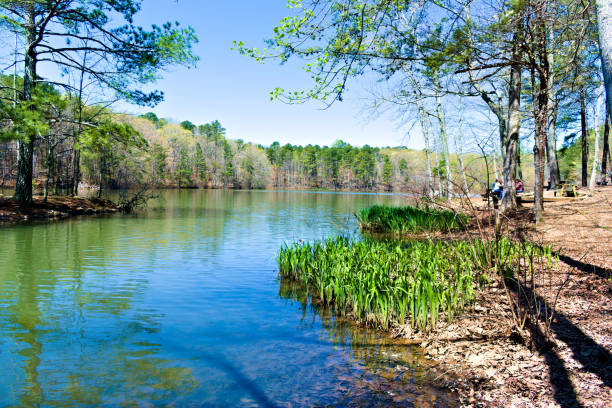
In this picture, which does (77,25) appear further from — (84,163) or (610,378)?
(84,163)

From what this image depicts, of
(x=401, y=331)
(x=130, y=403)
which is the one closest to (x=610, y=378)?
(x=401, y=331)

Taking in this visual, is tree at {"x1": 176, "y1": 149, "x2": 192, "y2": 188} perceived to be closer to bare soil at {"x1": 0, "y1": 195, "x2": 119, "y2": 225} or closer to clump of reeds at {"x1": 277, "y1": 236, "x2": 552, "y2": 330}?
bare soil at {"x1": 0, "y1": 195, "x2": 119, "y2": 225}

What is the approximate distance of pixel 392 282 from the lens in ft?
17.4

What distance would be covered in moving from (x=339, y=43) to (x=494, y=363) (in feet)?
14.5

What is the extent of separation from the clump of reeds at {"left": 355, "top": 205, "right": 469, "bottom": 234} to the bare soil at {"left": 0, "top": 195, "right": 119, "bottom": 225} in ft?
45.7

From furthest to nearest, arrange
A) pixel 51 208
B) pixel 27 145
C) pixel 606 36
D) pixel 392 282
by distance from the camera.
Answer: pixel 51 208 < pixel 27 145 < pixel 392 282 < pixel 606 36

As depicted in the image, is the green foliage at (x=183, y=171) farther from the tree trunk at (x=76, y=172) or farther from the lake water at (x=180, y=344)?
the lake water at (x=180, y=344)

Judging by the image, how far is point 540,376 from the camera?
3.04m

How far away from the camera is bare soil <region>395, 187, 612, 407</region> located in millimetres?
2820

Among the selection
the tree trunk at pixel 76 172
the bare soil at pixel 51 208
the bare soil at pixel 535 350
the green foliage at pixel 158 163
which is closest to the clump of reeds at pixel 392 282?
the bare soil at pixel 535 350

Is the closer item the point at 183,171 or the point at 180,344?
the point at 180,344

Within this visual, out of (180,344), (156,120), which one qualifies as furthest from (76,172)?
(156,120)

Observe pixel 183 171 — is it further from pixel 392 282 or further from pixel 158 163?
pixel 392 282

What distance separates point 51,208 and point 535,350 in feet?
63.3
